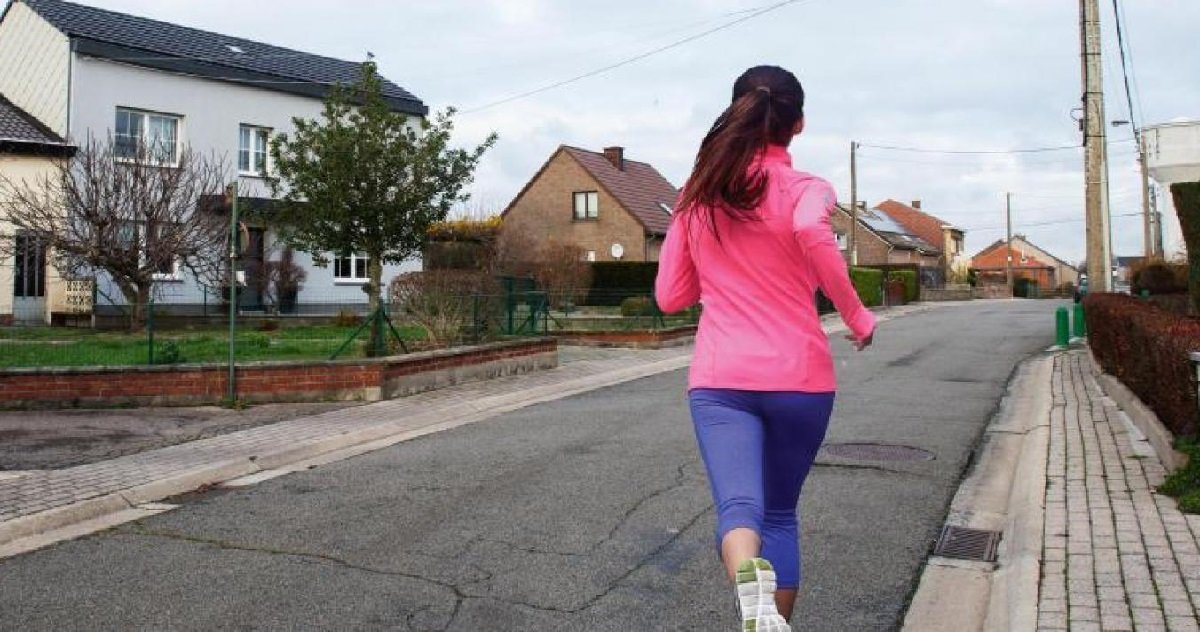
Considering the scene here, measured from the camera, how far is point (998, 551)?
16.7ft

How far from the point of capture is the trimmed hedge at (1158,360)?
19.7ft

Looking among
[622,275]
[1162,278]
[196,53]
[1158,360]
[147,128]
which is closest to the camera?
[1158,360]

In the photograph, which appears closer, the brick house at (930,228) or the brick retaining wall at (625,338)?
the brick retaining wall at (625,338)

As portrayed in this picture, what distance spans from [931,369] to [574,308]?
809 cm

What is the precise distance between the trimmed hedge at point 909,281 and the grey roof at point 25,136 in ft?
117

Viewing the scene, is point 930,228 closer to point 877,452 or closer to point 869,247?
point 869,247

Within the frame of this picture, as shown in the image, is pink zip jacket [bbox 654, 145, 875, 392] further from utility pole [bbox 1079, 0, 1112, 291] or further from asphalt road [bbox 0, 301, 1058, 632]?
utility pole [bbox 1079, 0, 1112, 291]

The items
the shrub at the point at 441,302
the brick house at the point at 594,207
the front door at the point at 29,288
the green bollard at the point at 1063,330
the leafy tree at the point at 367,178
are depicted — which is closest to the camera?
the shrub at the point at 441,302

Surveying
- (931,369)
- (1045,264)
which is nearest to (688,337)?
(931,369)

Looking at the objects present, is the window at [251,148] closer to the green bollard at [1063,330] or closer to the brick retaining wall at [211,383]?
A: the brick retaining wall at [211,383]

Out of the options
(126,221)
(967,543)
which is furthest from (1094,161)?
(126,221)

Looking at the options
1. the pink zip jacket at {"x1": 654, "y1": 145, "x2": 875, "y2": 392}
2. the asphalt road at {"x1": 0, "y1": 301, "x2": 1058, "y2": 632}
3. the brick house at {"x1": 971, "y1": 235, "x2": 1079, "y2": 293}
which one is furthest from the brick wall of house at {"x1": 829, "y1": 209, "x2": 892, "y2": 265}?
the pink zip jacket at {"x1": 654, "y1": 145, "x2": 875, "y2": 392}

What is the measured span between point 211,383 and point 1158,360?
8946 millimetres

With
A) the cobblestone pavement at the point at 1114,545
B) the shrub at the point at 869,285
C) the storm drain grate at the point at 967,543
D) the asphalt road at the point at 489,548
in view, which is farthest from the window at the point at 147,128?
the shrub at the point at 869,285
